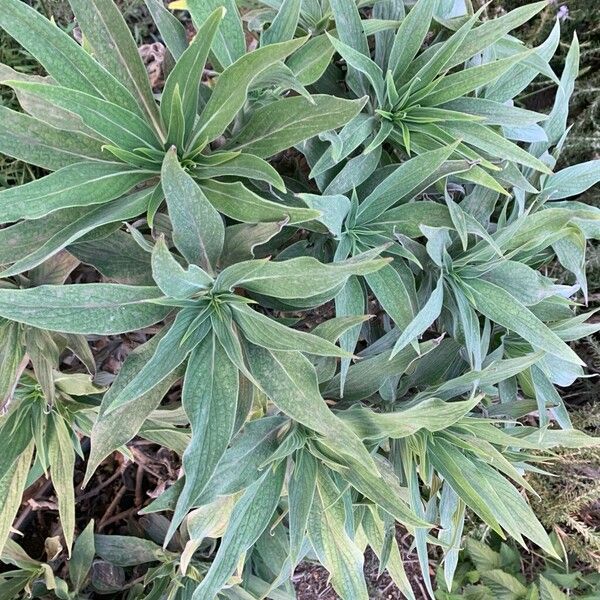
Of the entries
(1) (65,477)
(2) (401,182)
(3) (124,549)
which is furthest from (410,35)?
(3) (124,549)

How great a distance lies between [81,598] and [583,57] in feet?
5.64

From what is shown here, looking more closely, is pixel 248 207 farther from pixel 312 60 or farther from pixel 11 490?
pixel 11 490

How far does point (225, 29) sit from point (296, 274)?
319 mm

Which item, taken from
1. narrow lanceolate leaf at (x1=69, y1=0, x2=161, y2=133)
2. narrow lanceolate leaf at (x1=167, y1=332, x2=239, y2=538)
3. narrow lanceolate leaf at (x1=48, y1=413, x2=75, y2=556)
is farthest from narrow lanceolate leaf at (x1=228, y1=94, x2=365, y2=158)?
narrow lanceolate leaf at (x1=48, y1=413, x2=75, y2=556)

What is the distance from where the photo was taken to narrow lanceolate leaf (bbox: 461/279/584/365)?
703mm

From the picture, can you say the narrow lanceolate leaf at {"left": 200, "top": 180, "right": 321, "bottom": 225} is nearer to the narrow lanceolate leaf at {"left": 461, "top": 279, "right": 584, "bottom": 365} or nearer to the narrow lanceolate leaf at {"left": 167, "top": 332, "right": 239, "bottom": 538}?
the narrow lanceolate leaf at {"left": 167, "top": 332, "right": 239, "bottom": 538}

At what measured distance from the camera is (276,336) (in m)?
0.55

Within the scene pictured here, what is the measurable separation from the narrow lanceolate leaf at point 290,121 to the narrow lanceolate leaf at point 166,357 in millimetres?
198

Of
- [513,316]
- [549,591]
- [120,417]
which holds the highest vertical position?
[120,417]

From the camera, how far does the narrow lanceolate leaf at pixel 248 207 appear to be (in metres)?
0.55

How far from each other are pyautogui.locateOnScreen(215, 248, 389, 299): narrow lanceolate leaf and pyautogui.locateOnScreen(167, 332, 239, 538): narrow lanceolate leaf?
0.09 meters

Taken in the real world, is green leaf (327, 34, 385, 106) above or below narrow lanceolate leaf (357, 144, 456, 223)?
above

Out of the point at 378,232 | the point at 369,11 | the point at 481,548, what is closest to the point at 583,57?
the point at 369,11

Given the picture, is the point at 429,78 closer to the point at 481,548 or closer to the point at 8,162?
the point at 8,162
